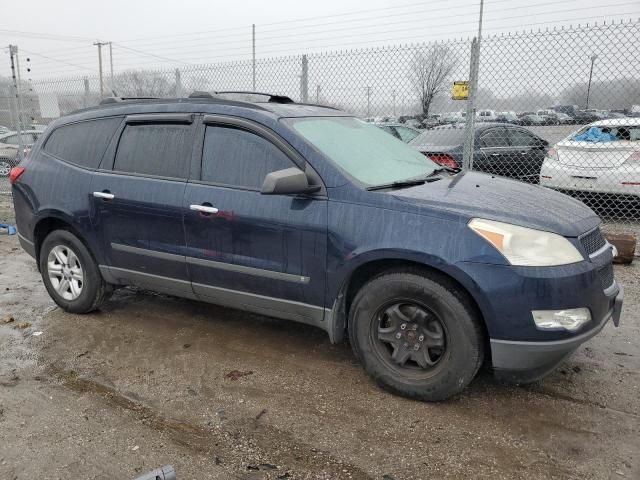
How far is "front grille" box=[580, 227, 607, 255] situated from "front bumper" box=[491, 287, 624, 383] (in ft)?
1.41

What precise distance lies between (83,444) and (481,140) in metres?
7.45

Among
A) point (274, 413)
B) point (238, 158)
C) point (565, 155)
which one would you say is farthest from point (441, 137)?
point (274, 413)

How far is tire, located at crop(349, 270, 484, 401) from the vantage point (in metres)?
3.07

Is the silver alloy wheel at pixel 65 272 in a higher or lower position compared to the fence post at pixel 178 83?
lower

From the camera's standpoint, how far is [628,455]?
2777 millimetres

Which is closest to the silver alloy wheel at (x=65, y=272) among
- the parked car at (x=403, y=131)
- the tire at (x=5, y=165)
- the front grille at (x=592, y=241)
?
the front grille at (x=592, y=241)

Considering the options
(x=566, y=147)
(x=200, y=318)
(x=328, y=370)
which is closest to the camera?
(x=328, y=370)

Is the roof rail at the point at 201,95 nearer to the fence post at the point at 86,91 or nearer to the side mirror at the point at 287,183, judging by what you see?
the side mirror at the point at 287,183

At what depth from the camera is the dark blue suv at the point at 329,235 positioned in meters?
2.98

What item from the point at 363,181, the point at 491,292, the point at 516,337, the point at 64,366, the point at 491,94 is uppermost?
the point at 491,94

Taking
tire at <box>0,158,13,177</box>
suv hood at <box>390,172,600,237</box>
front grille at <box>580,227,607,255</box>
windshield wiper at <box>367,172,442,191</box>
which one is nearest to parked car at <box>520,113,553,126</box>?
suv hood at <box>390,172,600,237</box>

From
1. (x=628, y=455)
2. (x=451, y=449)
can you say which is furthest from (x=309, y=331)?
(x=628, y=455)

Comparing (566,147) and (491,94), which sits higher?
A: (491,94)

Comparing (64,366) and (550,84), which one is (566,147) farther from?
(64,366)
